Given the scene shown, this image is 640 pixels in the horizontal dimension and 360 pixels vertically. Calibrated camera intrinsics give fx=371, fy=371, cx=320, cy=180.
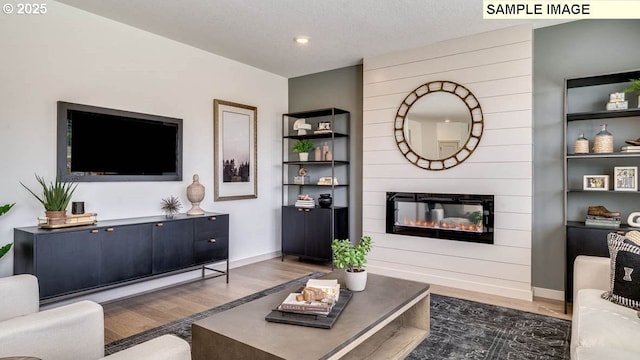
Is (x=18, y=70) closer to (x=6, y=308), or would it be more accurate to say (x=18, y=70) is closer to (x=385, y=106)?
(x=6, y=308)

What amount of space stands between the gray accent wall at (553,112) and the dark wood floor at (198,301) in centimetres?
44

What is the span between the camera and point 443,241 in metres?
4.12

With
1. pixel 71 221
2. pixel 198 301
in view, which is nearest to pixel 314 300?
pixel 198 301

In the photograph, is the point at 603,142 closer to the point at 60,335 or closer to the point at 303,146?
the point at 303,146

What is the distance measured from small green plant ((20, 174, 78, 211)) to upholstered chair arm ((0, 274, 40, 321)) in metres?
1.04

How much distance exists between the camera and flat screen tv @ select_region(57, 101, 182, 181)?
3268 mm

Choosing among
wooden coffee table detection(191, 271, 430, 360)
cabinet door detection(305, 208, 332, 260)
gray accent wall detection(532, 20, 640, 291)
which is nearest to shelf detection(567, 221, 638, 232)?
gray accent wall detection(532, 20, 640, 291)

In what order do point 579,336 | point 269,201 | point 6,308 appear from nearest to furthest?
point 579,336 → point 6,308 → point 269,201

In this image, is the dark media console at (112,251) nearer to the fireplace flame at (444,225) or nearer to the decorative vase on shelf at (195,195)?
the decorative vase on shelf at (195,195)

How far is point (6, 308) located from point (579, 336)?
290cm

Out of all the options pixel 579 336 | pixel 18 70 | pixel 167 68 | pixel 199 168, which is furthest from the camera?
pixel 199 168

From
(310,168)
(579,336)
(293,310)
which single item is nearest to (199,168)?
(310,168)

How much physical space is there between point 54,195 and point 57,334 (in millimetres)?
1701

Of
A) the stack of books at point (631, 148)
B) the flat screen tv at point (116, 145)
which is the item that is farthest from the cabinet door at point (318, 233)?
the stack of books at point (631, 148)
